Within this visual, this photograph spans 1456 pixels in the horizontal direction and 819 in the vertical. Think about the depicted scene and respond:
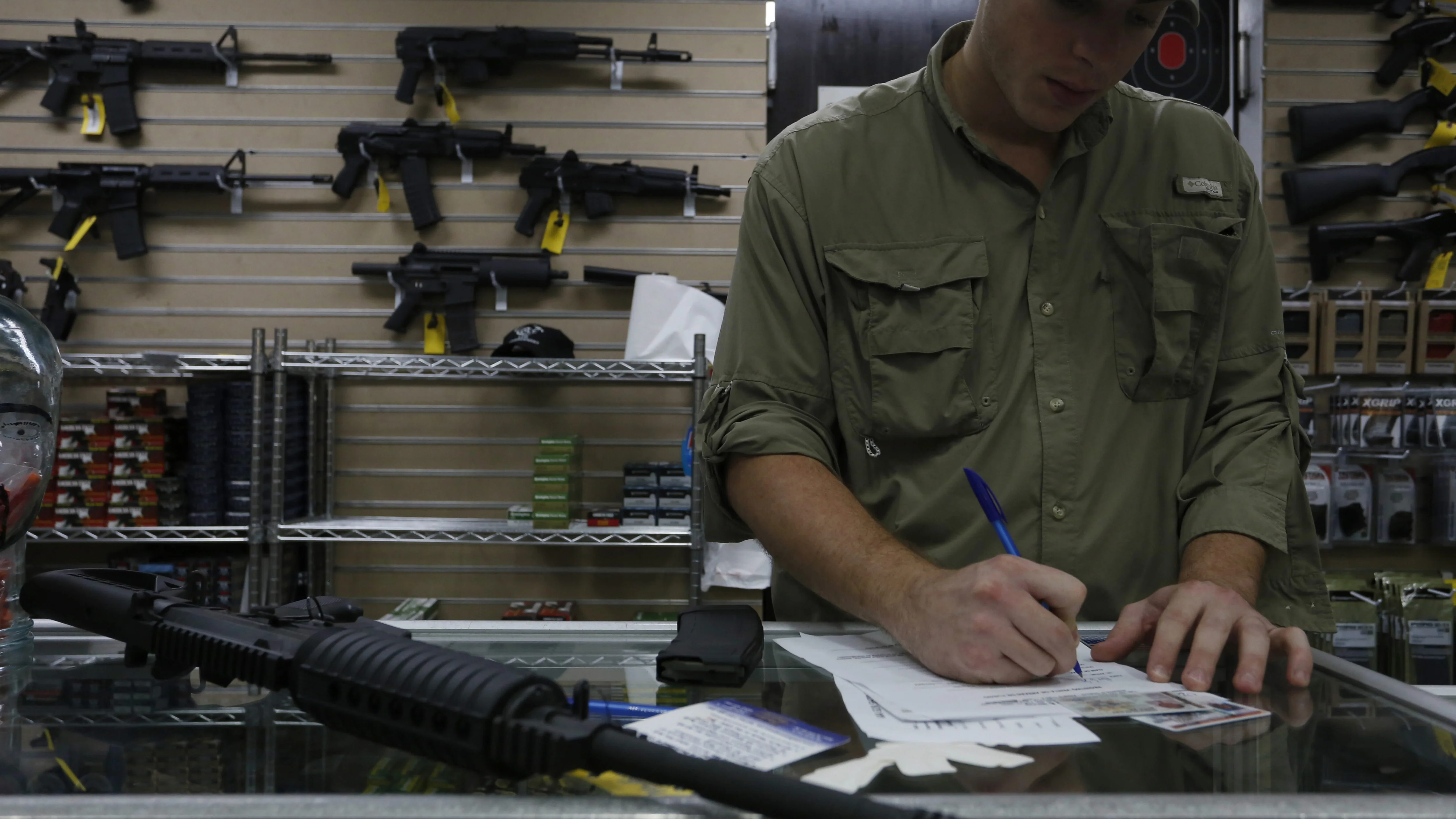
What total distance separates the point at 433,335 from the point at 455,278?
198 mm

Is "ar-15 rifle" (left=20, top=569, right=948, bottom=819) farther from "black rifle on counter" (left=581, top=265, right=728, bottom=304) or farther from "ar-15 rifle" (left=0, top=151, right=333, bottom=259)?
"ar-15 rifle" (left=0, top=151, right=333, bottom=259)

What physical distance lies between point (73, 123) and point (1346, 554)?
451 centimetres

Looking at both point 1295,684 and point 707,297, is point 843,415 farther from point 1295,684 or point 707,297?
point 707,297

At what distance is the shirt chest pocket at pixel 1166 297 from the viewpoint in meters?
1.08

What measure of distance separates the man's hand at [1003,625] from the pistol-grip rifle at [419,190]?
275 cm

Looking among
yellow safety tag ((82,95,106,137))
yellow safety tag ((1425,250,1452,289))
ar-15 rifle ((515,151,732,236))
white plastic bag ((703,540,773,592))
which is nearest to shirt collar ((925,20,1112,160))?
white plastic bag ((703,540,773,592))

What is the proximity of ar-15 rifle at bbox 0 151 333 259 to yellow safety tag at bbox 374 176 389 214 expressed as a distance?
181mm

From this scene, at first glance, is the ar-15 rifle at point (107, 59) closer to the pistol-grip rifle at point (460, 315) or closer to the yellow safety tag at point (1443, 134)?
→ the pistol-grip rifle at point (460, 315)

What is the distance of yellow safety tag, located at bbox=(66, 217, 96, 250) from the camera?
3.02 meters

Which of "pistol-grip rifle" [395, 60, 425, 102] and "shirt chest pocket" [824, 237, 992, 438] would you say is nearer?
"shirt chest pocket" [824, 237, 992, 438]

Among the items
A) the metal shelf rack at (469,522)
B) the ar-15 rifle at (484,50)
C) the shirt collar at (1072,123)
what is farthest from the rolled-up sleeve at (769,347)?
the ar-15 rifle at (484,50)

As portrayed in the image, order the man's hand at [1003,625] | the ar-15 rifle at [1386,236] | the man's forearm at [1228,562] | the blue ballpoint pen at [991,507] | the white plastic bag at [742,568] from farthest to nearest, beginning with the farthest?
the ar-15 rifle at [1386,236], the white plastic bag at [742,568], the man's forearm at [1228,562], the blue ballpoint pen at [991,507], the man's hand at [1003,625]

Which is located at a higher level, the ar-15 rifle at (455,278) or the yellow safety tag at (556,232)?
the yellow safety tag at (556,232)

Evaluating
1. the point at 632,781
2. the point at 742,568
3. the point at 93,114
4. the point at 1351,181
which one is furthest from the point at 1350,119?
the point at 93,114
